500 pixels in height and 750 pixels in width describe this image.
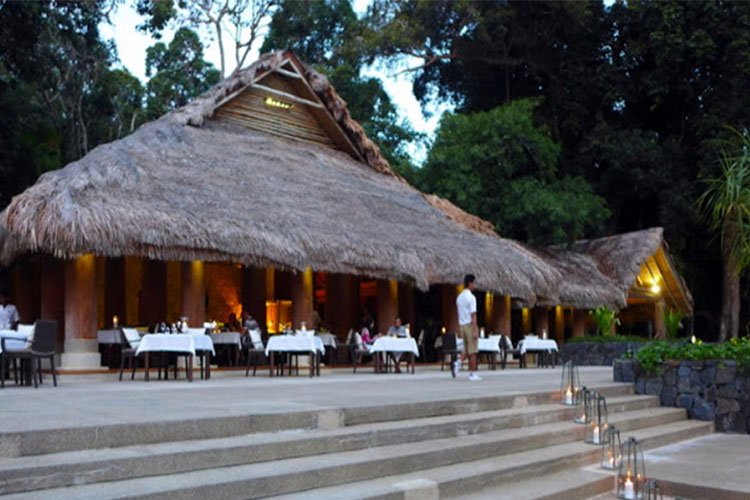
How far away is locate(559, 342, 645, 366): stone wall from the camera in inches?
765

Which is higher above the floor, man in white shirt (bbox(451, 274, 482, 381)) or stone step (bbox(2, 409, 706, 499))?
man in white shirt (bbox(451, 274, 482, 381))

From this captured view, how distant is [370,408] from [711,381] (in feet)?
16.6

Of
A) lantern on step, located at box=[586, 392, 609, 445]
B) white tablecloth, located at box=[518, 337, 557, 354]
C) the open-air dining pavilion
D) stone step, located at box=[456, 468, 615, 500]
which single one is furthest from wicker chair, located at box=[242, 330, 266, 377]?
stone step, located at box=[456, 468, 615, 500]

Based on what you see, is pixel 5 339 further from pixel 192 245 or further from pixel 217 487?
pixel 217 487

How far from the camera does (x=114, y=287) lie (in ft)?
58.3

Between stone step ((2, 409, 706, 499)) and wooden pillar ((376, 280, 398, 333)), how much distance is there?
8.61 m

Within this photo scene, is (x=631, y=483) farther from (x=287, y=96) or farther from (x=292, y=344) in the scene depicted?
(x=287, y=96)

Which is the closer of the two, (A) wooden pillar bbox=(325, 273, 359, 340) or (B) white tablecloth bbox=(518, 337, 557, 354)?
(B) white tablecloth bbox=(518, 337, 557, 354)

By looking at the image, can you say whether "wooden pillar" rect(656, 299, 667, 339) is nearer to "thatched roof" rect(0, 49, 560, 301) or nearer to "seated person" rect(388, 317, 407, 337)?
"thatched roof" rect(0, 49, 560, 301)

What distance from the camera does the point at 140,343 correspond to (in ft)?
37.6

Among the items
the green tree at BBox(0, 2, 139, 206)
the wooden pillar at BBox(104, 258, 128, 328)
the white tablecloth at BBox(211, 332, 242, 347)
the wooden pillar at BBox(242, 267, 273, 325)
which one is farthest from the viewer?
the green tree at BBox(0, 2, 139, 206)

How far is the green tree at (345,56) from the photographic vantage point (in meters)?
28.8

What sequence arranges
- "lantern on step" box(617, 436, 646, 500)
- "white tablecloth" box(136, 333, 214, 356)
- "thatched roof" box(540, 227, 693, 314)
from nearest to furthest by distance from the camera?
"lantern on step" box(617, 436, 646, 500) < "white tablecloth" box(136, 333, 214, 356) < "thatched roof" box(540, 227, 693, 314)

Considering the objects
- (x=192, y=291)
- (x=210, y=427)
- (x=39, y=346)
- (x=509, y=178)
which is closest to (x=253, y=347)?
(x=192, y=291)
